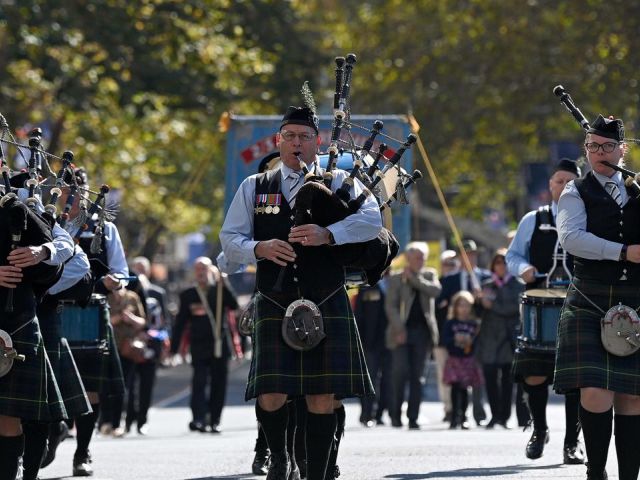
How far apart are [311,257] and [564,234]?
3.93 ft

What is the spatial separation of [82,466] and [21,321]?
304 centimetres

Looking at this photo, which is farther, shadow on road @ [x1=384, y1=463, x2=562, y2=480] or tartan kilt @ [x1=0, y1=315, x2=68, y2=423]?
shadow on road @ [x1=384, y1=463, x2=562, y2=480]

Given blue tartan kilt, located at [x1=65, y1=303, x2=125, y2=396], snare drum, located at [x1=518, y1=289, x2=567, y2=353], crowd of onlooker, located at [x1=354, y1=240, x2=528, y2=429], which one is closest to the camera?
snare drum, located at [x1=518, y1=289, x2=567, y2=353]

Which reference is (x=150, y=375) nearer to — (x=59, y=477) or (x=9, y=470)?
(x=59, y=477)

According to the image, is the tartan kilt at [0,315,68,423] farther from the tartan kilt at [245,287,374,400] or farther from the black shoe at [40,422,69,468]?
the black shoe at [40,422,69,468]

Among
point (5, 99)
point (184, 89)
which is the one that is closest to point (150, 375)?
point (184, 89)

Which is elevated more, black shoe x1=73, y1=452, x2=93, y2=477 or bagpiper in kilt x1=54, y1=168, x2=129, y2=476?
bagpiper in kilt x1=54, y1=168, x2=129, y2=476

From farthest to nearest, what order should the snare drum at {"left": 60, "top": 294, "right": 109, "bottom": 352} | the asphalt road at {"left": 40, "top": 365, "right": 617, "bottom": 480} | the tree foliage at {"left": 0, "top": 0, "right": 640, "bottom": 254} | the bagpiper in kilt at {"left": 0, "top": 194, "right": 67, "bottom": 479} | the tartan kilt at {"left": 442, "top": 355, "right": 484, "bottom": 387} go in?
the tree foliage at {"left": 0, "top": 0, "right": 640, "bottom": 254}, the tartan kilt at {"left": 442, "top": 355, "right": 484, "bottom": 387}, the snare drum at {"left": 60, "top": 294, "right": 109, "bottom": 352}, the asphalt road at {"left": 40, "top": 365, "right": 617, "bottom": 480}, the bagpiper in kilt at {"left": 0, "top": 194, "right": 67, "bottom": 479}

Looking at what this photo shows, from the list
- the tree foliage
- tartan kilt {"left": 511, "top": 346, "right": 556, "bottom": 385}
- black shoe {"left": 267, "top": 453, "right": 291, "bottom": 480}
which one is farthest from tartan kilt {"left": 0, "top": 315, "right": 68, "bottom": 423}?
the tree foliage

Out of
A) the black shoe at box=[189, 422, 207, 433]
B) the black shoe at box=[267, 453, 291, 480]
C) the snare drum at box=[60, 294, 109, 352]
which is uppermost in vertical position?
the snare drum at box=[60, 294, 109, 352]

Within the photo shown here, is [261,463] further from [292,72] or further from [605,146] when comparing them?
[292,72]

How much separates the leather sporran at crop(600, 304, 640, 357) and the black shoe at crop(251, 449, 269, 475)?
2.91m

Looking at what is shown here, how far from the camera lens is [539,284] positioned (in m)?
11.4

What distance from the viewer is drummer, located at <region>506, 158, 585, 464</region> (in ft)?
36.6
